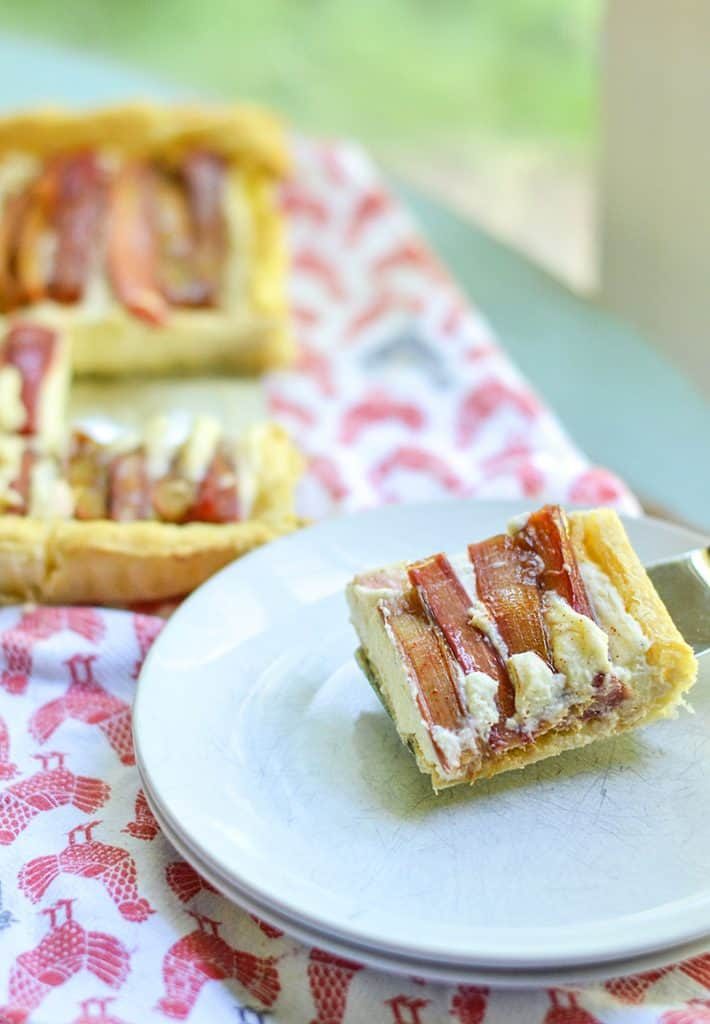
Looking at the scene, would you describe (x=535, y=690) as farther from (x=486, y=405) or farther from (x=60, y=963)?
(x=486, y=405)

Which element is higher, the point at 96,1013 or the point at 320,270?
the point at 320,270

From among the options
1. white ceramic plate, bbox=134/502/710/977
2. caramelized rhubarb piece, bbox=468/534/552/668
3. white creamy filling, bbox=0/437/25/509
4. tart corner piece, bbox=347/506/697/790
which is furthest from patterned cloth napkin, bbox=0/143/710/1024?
caramelized rhubarb piece, bbox=468/534/552/668

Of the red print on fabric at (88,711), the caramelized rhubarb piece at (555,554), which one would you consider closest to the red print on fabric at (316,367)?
the red print on fabric at (88,711)

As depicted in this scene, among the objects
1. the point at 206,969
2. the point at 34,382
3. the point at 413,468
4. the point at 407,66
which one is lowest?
the point at 206,969

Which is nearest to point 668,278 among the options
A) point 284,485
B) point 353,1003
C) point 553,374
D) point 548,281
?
point 548,281

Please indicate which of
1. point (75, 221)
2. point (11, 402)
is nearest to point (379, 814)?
point (11, 402)

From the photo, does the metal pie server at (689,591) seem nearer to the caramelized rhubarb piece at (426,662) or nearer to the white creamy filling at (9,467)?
the caramelized rhubarb piece at (426,662)

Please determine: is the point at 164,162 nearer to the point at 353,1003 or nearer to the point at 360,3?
the point at 353,1003
